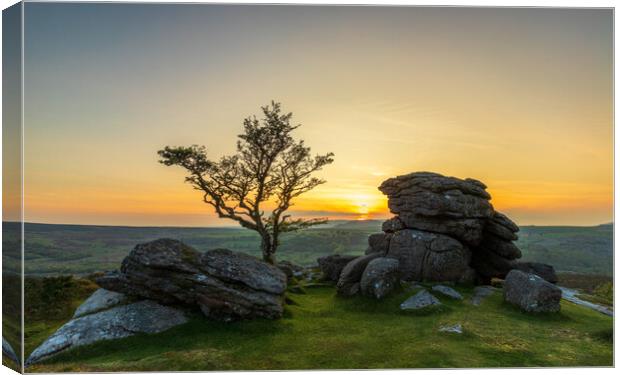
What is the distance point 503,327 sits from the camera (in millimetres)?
17688

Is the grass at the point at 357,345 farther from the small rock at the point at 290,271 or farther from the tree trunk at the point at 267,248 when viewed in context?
the tree trunk at the point at 267,248

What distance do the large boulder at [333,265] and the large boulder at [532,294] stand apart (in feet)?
34.4

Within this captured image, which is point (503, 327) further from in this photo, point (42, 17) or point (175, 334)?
point (42, 17)

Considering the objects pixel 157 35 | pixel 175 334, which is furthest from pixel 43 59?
pixel 175 334

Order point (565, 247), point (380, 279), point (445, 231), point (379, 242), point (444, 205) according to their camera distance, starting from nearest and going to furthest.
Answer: point (380, 279) → point (444, 205) → point (445, 231) → point (379, 242) → point (565, 247)

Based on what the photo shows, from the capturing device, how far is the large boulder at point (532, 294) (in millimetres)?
19688

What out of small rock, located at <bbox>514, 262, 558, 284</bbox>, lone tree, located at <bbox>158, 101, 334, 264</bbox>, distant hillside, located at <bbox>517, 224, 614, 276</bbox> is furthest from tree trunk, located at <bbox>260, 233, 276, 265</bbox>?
distant hillside, located at <bbox>517, 224, 614, 276</bbox>

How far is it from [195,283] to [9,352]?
7.05m

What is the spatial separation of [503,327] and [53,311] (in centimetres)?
2173

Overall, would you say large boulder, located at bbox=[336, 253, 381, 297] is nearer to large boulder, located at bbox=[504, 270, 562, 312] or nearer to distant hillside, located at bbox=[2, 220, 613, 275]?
large boulder, located at bbox=[504, 270, 562, 312]

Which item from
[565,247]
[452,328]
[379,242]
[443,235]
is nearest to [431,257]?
[443,235]

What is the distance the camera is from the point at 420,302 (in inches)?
782

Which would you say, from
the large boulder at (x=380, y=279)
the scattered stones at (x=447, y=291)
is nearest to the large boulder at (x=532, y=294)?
the scattered stones at (x=447, y=291)

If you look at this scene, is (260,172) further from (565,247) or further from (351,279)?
(565,247)
